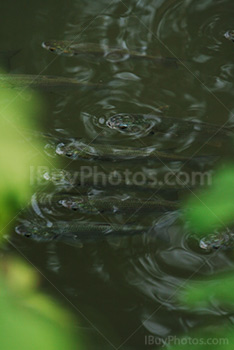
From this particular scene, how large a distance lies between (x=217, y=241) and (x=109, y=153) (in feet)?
3.27

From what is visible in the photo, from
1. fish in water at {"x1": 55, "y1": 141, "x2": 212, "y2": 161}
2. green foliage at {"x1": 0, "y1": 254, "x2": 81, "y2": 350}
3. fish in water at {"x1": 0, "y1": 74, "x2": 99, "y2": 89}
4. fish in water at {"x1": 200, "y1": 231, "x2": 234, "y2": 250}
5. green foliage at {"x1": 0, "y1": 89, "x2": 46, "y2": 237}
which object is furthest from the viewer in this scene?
fish in water at {"x1": 0, "y1": 74, "x2": 99, "y2": 89}

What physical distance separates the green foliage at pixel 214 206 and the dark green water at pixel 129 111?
0.37 ft

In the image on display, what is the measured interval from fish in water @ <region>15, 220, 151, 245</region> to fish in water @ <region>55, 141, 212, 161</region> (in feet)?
1.85

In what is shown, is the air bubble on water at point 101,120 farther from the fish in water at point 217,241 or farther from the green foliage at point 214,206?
the fish in water at point 217,241

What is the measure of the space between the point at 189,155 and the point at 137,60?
1.04m

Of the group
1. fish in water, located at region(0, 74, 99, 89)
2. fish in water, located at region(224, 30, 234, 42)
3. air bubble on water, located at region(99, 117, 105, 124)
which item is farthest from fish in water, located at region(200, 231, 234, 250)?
fish in water, located at region(224, 30, 234, 42)

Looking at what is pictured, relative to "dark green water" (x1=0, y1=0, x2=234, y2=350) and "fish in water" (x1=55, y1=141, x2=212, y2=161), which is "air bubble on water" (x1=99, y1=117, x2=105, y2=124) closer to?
"dark green water" (x1=0, y1=0, x2=234, y2=350)

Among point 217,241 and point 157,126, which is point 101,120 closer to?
point 157,126

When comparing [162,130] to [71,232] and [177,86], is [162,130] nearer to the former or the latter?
[177,86]

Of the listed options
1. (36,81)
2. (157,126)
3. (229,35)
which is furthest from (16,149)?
(229,35)

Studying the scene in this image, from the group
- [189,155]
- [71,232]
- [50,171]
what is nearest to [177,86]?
[189,155]

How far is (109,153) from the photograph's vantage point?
135 inches

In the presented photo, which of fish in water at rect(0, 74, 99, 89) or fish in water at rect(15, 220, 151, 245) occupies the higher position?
fish in water at rect(0, 74, 99, 89)

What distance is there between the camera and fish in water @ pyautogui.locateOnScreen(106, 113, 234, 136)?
3.53 metres
